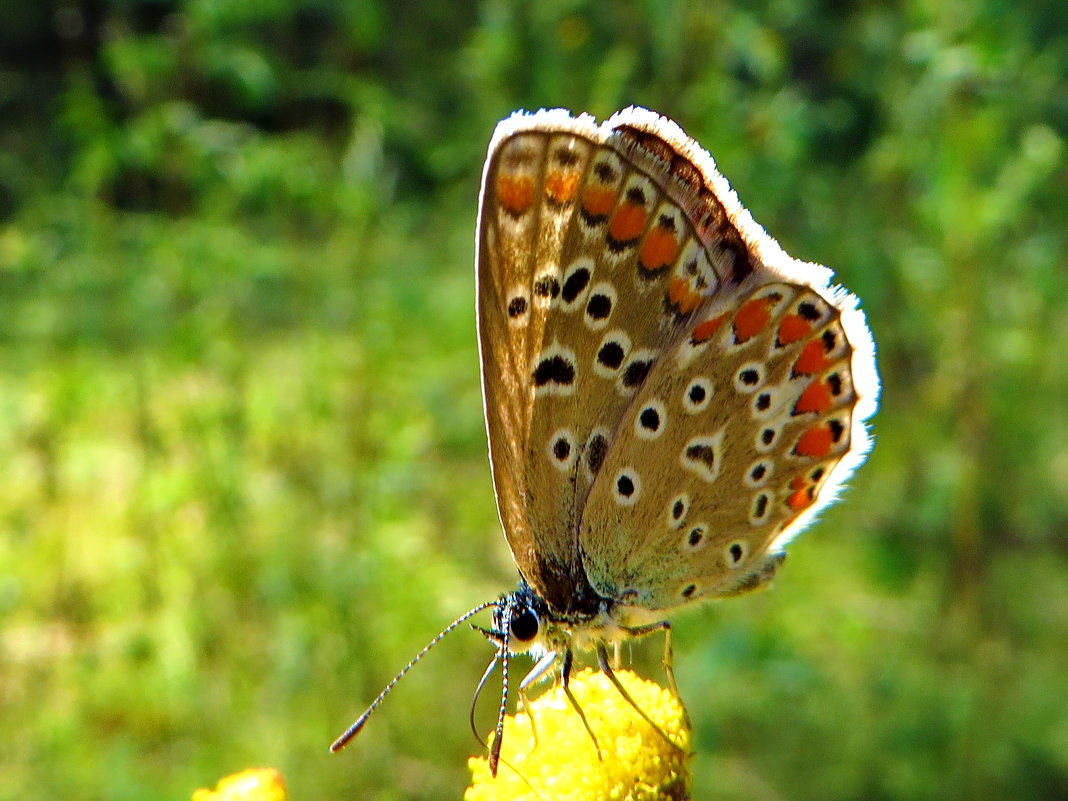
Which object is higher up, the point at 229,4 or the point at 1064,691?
the point at 229,4

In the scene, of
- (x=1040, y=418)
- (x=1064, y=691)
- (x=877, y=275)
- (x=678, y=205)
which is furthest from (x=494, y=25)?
(x=1064, y=691)

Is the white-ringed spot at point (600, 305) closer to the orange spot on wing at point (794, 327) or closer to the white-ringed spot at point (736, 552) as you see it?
the orange spot on wing at point (794, 327)

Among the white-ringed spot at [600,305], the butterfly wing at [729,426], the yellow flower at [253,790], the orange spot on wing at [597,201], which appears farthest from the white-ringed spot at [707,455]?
the yellow flower at [253,790]

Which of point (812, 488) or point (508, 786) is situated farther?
point (812, 488)

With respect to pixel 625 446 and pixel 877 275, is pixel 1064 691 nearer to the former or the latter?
pixel 877 275

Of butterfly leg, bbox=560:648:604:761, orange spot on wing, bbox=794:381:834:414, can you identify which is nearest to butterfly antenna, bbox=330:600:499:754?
butterfly leg, bbox=560:648:604:761

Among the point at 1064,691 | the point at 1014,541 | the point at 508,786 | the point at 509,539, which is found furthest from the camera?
the point at 1014,541

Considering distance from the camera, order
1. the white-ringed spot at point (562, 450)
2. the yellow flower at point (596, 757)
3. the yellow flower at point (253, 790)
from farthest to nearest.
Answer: the white-ringed spot at point (562, 450) < the yellow flower at point (596, 757) < the yellow flower at point (253, 790)

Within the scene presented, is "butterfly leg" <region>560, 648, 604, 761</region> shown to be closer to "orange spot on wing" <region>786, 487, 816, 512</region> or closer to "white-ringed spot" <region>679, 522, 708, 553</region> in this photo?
"white-ringed spot" <region>679, 522, 708, 553</region>

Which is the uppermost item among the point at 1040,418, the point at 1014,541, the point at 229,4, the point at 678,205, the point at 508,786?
the point at 229,4
